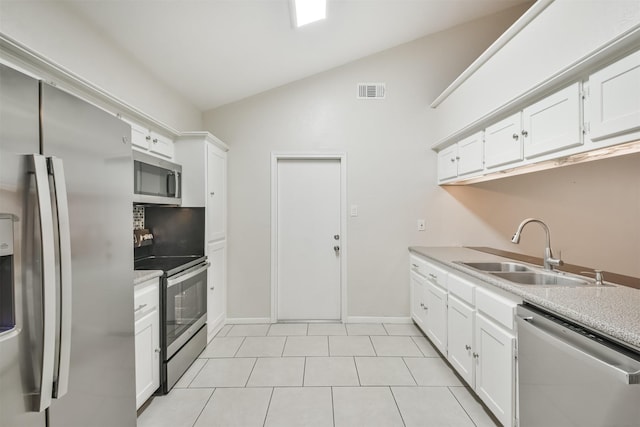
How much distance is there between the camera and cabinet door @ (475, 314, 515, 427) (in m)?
1.66

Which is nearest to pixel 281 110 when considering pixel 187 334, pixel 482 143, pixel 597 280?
pixel 482 143

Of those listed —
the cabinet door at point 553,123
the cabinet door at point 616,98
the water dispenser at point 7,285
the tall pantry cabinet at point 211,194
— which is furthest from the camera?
the tall pantry cabinet at point 211,194

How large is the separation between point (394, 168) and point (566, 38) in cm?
203

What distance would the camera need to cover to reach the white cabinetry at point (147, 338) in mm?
1895

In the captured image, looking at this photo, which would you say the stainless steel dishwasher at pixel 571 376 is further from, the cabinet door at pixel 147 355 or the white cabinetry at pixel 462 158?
the cabinet door at pixel 147 355

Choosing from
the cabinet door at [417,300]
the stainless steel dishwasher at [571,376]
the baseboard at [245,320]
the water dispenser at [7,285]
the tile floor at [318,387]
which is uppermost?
the water dispenser at [7,285]

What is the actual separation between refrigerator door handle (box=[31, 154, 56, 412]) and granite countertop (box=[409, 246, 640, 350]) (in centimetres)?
182

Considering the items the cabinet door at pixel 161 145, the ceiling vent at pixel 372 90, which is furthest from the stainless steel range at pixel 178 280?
the ceiling vent at pixel 372 90

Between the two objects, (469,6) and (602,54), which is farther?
(469,6)

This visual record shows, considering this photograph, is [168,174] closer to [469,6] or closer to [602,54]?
[602,54]

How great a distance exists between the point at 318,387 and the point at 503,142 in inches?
89.3

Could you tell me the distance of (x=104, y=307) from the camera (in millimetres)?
1238

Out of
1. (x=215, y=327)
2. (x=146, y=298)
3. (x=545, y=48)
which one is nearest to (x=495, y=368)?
(x=545, y=48)

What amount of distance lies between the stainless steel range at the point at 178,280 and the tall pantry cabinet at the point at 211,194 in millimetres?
134
